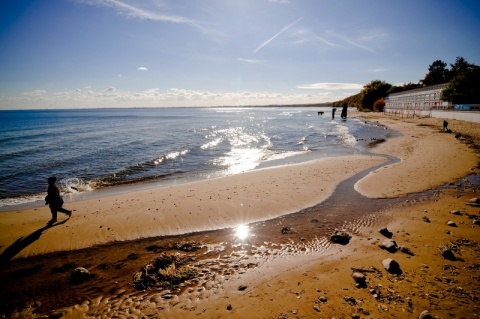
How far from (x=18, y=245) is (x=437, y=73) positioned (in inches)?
5616

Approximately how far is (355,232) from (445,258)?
8.24ft

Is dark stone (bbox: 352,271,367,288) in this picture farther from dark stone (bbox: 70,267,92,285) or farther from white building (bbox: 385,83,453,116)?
white building (bbox: 385,83,453,116)

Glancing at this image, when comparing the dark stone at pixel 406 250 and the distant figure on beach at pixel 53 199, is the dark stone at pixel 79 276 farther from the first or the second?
the dark stone at pixel 406 250

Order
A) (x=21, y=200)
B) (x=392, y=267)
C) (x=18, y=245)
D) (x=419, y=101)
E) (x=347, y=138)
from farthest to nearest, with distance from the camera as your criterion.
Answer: (x=419, y=101), (x=347, y=138), (x=21, y=200), (x=18, y=245), (x=392, y=267)

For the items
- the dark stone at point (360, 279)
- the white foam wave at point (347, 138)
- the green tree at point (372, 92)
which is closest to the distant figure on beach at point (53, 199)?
the dark stone at point (360, 279)

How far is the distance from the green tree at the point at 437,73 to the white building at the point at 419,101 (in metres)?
22.3

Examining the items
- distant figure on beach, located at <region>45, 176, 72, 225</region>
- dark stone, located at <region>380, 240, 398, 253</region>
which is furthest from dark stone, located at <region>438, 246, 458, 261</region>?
distant figure on beach, located at <region>45, 176, 72, 225</region>

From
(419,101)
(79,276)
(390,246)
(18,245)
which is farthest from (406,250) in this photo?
(419,101)

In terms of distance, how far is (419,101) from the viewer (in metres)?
74.9

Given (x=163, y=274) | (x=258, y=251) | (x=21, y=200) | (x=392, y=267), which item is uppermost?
(x=392, y=267)

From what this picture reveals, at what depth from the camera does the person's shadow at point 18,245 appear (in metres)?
7.62

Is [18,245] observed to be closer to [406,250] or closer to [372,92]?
[406,250]

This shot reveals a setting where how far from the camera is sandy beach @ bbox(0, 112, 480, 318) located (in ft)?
16.7

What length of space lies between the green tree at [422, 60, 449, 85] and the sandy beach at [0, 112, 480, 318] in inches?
4794
